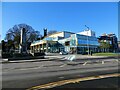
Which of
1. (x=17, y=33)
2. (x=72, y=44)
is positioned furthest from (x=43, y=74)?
(x=17, y=33)

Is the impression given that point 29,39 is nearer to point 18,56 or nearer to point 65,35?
point 65,35

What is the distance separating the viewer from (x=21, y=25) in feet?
288

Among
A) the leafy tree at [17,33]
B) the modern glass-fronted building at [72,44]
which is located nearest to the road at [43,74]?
the modern glass-fronted building at [72,44]

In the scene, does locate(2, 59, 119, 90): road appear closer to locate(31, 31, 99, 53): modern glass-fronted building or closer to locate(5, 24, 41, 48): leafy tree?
locate(31, 31, 99, 53): modern glass-fronted building

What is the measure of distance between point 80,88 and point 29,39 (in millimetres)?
81866

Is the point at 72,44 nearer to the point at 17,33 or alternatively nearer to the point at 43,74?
the point at 17,33

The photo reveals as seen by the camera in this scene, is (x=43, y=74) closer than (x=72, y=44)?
Yes

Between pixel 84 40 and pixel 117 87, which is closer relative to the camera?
pixel 117 87

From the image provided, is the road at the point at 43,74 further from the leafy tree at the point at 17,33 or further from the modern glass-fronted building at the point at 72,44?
the leafy tree at the point at 17,33

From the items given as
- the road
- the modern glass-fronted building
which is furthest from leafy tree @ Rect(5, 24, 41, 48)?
the road

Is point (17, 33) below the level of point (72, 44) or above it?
above

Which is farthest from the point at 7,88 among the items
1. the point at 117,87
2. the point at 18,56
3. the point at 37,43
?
the point at 37,43

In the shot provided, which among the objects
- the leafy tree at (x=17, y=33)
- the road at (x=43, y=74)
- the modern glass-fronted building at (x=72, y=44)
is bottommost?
the road at (x=43, y=74)

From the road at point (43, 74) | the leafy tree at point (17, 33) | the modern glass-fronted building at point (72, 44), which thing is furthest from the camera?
the leafy tree at point (17, 33)
